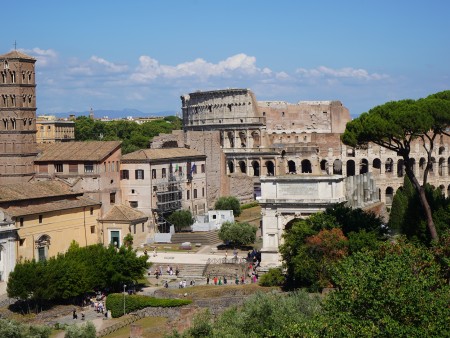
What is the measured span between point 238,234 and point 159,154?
12105 mm

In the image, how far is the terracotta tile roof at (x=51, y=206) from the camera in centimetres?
5231

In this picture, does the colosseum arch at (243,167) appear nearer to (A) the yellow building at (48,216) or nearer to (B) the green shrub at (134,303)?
(A) the yellow building at (48,216)

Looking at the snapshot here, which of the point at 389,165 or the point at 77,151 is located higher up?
the point at 77,151

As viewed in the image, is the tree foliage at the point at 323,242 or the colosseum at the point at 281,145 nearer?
the tree foliage at the point at 323,242

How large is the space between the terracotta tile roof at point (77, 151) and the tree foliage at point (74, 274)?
1298cm

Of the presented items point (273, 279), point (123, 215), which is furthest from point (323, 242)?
point (123, 215)

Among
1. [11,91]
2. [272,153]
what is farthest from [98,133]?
[11,91]

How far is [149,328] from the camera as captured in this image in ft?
132

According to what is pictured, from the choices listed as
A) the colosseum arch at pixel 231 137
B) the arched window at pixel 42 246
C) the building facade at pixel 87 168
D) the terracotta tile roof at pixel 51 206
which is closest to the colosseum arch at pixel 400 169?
the colosseum arch at pixel 231 137

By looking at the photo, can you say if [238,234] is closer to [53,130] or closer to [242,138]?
[242,138]

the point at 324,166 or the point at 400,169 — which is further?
the point at 324,166

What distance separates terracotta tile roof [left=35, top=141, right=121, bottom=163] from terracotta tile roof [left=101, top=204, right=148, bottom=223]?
358cm

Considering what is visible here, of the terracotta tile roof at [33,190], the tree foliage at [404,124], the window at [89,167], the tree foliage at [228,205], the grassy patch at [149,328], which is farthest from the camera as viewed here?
the tree foliage at [228,205]

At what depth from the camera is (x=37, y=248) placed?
53.5 meters
